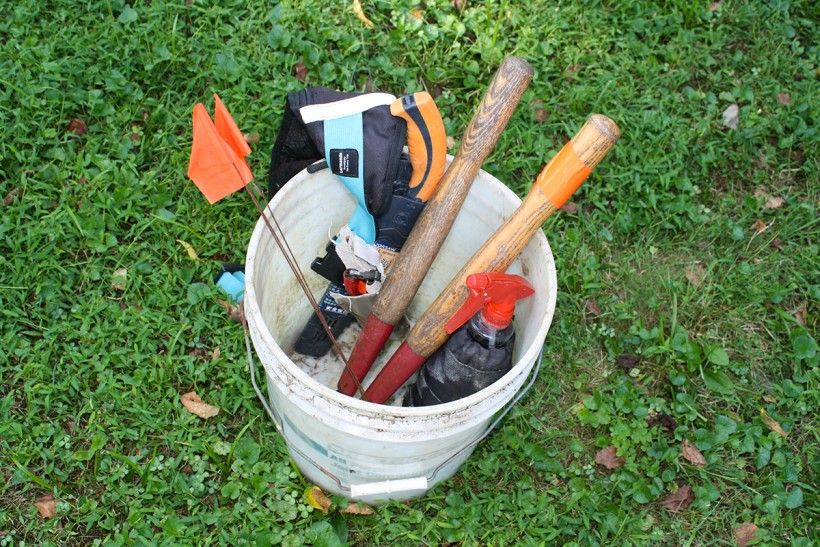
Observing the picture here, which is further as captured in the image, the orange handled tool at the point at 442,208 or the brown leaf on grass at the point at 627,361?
the brown leaf on grass at the point at 627,361

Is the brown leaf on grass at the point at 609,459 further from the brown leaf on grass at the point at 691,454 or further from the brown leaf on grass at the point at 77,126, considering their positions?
the brown leaf on grass at the point at 77,126

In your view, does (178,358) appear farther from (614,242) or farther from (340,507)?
(614,242)

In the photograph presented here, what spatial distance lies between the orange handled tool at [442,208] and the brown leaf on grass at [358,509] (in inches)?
15.2

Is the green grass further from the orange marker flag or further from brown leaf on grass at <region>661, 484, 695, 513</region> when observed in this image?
the orange marker flag

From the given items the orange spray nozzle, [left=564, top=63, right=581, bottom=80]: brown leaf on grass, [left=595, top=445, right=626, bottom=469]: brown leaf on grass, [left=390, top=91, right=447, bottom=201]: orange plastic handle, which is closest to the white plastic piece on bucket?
the orange spray nozzle

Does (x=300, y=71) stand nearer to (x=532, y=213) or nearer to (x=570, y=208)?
(x=570, y=208)

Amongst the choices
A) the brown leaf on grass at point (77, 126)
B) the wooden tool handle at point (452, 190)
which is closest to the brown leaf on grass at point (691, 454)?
the wooden tool handle at point (452, 190)

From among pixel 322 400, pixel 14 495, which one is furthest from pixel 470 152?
pixel 14 495

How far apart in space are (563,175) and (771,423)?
1.34 metres

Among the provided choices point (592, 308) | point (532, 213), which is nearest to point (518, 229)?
point (532, 213)

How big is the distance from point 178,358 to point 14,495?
604 millimetres

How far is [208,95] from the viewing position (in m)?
3.05

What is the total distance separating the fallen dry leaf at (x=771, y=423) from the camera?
2.69m

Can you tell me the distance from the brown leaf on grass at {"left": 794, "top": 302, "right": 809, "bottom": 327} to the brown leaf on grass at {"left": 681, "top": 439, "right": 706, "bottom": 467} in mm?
675
